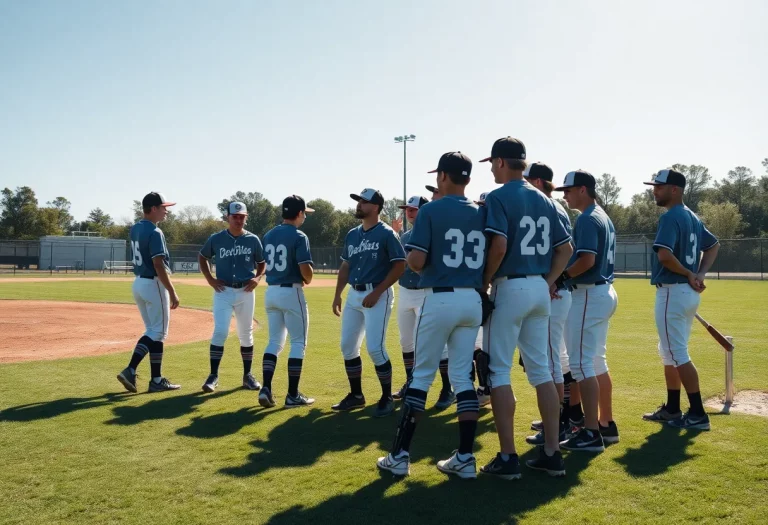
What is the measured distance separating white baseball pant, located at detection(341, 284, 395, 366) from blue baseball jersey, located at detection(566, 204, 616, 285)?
1.96 m

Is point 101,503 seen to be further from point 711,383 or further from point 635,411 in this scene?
point 711,383

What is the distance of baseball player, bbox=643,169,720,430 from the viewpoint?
17.9 feet

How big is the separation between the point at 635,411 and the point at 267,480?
3979 millimetres

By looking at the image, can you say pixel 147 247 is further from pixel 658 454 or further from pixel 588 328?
pixel 658 454

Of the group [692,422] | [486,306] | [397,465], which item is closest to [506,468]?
[397,465]

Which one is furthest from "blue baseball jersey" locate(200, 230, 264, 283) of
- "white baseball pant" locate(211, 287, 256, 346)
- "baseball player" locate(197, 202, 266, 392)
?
"white baseball pant" locate(211, 287, 256, 346)

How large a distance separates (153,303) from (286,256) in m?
1.99

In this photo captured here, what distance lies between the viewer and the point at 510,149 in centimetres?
434

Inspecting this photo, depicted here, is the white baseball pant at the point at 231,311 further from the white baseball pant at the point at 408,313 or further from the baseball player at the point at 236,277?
the white baseball pant at the point at 408,313

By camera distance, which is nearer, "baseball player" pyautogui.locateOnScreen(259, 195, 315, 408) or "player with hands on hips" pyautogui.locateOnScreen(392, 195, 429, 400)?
"baseball player" pyautogui.locateOnScreen(259, 195, 315, 408)

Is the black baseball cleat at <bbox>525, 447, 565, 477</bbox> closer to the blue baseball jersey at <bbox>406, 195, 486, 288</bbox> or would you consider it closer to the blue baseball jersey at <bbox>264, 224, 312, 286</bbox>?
the blue baseball jersey at <bbox>406, 195, 486, 288</bbox>

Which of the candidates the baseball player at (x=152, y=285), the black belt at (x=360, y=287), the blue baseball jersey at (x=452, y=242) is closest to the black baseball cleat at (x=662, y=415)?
the blue baseball jersey at (x=452, y=242)

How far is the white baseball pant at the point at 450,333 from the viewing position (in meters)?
4.12

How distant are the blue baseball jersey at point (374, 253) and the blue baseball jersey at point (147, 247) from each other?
2.47 metres
